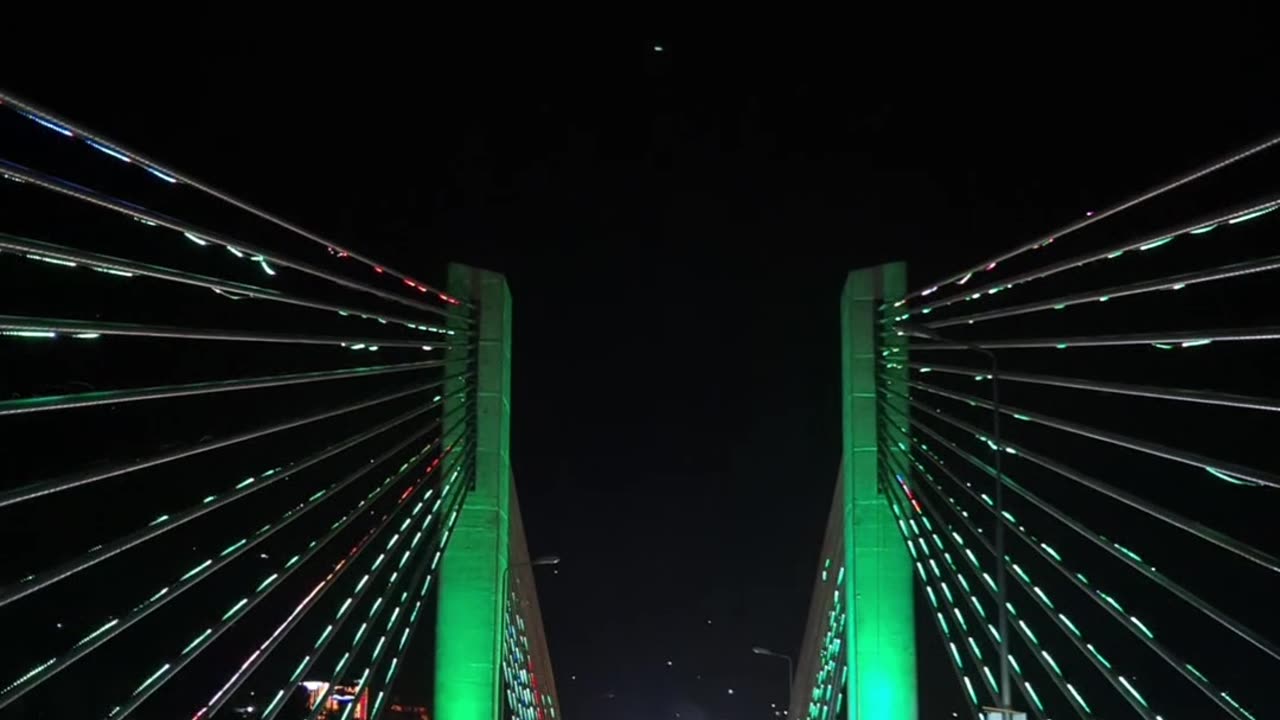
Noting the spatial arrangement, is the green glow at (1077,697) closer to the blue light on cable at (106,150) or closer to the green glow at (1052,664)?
the green glow at (1052,664)

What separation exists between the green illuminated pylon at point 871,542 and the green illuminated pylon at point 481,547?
5042 mm

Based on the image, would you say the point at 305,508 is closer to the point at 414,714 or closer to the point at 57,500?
the point at 57,500

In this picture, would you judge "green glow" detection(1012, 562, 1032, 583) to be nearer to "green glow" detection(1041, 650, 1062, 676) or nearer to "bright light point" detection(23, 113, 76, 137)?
"green glow" detection(1041, 650, 1062, 676)

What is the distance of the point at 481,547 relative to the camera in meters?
23.0

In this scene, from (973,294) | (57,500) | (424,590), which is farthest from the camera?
(424,590)

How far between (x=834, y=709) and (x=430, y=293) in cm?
1049

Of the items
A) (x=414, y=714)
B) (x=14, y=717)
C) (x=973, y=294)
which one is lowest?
(x=414, y=714)

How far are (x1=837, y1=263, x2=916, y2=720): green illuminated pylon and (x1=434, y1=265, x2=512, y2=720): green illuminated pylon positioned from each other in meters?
5.04

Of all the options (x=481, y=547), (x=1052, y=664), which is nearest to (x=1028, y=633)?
(x=1052, y=664)

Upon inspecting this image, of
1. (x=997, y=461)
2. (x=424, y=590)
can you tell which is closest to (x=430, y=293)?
(x=424, y=590)

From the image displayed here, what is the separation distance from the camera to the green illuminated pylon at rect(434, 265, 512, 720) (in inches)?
886

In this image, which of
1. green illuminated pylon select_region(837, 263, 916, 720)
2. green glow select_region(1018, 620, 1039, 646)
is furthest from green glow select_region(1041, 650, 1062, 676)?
green illuminated pylon select_region(837, 263, 916, 720)

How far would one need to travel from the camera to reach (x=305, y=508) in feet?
50.7

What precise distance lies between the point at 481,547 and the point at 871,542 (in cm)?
564
